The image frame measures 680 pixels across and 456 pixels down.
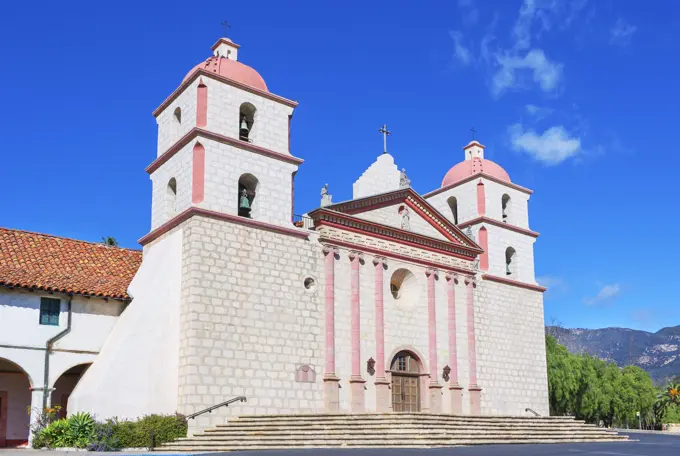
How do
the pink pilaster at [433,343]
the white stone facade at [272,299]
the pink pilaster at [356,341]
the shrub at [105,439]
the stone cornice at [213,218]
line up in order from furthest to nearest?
the pink pilaster at [433,343] → the pink pilaster at [356,341] → the stone cornice at [213,218] → the white stone facade at [272,299] → the shrub at [105,439]

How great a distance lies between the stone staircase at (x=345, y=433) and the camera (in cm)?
2009

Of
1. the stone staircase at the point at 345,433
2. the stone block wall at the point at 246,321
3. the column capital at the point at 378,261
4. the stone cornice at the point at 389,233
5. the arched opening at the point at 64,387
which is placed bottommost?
the stone staircase at the point at 345,433

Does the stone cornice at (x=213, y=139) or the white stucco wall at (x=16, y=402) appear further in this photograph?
the white stucco wall at (x=16, y=402)

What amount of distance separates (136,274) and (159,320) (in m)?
3.49

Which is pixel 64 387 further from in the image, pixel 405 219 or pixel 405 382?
pixel 405 219

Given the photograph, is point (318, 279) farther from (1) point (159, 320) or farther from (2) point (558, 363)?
(2) point (558, 363)

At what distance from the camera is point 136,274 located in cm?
2658

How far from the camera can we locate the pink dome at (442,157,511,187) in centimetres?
3438

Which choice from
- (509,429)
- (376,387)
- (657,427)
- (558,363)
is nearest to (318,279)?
(376,387)

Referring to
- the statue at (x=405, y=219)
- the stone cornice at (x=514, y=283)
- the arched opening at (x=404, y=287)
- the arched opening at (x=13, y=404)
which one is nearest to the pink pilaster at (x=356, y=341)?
the arched opening at (x=404, y=287)

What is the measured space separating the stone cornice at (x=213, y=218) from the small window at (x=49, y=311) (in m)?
3.83

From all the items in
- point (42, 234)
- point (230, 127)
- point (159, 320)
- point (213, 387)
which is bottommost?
point (213, 387)

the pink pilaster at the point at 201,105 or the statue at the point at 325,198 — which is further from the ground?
the pink pilaster at the point at 201,105

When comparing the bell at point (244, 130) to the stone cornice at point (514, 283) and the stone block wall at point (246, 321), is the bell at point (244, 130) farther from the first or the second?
the stone cornice at point (514, 283)
